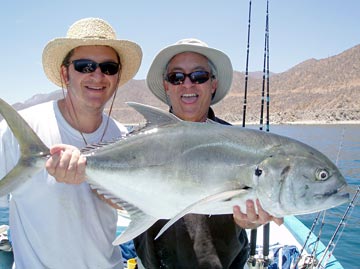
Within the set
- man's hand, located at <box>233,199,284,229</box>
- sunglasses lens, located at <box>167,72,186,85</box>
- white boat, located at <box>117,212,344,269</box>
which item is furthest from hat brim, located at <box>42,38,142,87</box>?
white boat, located at <box>117,212,344,269</box>

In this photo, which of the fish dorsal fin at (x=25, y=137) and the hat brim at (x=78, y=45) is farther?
the hat brim at (x=78, y=45)

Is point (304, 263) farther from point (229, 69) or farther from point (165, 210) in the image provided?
point (165, 210)

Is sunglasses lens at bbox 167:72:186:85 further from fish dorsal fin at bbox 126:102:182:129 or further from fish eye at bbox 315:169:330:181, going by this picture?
fish eye at bbox 315:169:330:181

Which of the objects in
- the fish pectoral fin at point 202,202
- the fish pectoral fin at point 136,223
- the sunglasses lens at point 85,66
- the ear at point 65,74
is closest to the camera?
the fish pectoral fin at point 202,202

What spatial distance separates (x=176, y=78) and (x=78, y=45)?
2.69 ft

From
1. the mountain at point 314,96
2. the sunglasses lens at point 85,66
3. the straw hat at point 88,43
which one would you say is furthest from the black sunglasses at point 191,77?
the mountain at point 314,96

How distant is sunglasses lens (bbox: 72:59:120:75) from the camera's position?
280 centimetres

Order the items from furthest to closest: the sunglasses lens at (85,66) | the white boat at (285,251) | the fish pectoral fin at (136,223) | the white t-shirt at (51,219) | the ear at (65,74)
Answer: the white boat at (285,251), the ear at (65,74), the sunglasses lens at (85,66), the white t-shirt at (51,219), the fish pectoral fin at (136,223)

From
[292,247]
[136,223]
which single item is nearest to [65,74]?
[136,223]

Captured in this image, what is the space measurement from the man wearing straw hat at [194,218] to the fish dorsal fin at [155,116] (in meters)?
0.63

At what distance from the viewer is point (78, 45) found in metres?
2.91

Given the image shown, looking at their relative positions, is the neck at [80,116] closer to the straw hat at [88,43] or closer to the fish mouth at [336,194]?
the straw hat at [88,43]

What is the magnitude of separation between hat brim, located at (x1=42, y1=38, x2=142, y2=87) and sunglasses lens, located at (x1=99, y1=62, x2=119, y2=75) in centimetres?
16

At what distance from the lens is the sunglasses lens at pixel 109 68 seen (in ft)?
9.36
